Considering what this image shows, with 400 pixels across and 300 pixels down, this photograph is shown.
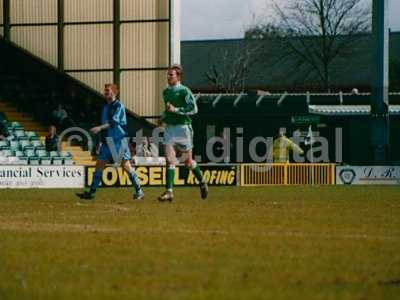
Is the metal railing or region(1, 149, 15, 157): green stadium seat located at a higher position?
region(1, 149, 15, 157): green stadium seat

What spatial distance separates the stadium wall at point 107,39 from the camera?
1515 inches

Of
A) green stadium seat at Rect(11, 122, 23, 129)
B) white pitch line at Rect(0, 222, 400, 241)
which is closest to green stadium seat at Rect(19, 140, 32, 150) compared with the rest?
green stadium seat at Rect(11, 122, 23, 129)

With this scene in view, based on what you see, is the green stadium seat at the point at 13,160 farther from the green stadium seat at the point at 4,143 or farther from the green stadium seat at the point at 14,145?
the green stadium seat at the point at 14,145

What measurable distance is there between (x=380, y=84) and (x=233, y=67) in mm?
35825

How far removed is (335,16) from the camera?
2534 inches

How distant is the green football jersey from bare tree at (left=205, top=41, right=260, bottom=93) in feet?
164

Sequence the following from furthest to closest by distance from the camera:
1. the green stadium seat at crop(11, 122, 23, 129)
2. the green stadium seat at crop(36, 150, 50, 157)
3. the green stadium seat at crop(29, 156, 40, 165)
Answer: the green stadium seat at crop(11, 122, 23, 129), the green stadium seat at crop(36, 150, 50, 157), the green stadium seat at crop(29, 156, 40, 165)

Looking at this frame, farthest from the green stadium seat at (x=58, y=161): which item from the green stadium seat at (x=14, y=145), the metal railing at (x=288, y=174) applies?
the metal railing at (x=288, y=174)

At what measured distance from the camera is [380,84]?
117ft

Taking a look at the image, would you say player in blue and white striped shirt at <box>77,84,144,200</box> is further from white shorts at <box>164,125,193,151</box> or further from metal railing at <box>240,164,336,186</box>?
metal railing at <box>240,164,336,186</box>

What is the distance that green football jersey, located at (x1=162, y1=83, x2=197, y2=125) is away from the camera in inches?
714

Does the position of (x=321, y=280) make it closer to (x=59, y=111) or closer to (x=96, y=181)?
(x=96, y=181)

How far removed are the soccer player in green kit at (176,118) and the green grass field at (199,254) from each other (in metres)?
Result: 3.03

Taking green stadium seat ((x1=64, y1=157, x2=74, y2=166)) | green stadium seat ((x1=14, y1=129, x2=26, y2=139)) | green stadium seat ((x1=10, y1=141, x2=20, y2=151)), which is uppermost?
green stadium seat ((x1=14, y1=129, x2=26, y2=139))
